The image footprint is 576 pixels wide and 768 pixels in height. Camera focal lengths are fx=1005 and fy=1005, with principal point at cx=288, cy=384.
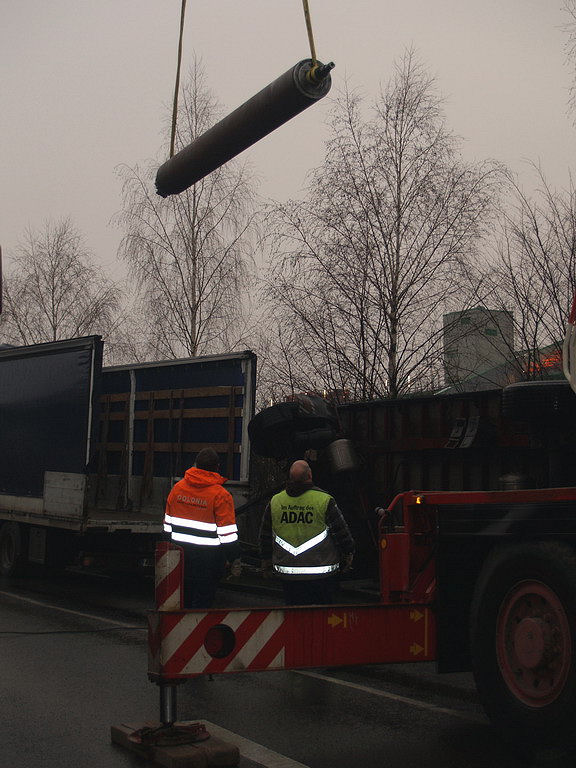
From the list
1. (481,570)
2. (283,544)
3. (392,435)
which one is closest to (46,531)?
(392,435)

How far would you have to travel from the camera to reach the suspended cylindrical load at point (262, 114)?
4785mm

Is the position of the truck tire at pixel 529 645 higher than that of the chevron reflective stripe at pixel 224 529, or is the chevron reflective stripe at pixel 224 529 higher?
the chevron reflective stripe at pixel 224 529

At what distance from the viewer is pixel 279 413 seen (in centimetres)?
Answer: 1180

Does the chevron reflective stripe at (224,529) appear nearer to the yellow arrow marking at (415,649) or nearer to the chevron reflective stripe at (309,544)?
the chevron reflective stripe at (309,544)

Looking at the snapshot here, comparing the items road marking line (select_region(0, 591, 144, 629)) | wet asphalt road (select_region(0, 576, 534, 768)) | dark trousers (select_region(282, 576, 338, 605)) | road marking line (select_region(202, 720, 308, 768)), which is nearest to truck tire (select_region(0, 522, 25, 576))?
road marking line (select_region(0, 591, 144, 629))

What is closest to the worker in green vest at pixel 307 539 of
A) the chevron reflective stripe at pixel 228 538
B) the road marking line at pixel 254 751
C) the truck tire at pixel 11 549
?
the chevron reflective stripe at pixel 228 538

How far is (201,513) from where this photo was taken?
7910 mm

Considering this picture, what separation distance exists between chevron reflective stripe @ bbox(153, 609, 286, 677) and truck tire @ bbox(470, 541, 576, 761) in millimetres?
1085

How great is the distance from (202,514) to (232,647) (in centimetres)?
265

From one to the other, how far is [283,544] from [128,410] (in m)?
6.25

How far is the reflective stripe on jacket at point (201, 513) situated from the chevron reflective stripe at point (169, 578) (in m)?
2.49

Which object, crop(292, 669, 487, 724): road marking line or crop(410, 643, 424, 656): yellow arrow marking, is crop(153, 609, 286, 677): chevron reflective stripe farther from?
crop(292, 669, 487, 724): road marking line

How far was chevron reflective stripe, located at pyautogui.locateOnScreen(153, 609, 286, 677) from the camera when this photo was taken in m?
5.14

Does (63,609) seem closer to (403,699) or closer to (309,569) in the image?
(309,569)
